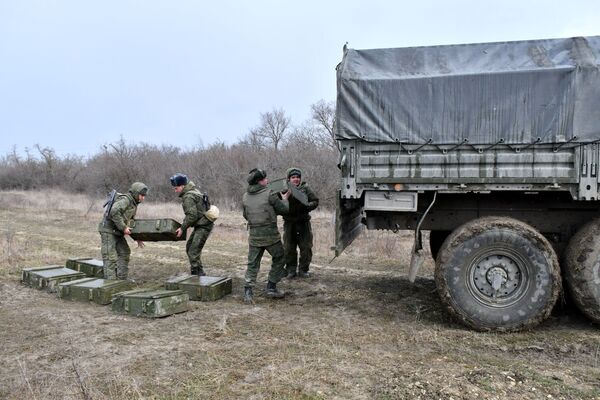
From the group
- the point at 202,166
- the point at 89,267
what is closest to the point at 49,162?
the point at 202,166

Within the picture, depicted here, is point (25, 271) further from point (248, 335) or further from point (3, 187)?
point (3, 187)

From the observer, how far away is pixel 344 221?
19.7 ft

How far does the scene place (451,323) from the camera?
541cm

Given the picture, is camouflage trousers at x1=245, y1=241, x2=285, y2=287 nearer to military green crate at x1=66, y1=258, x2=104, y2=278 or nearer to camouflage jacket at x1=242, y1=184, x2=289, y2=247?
camouflage jacket at x1=242, y1=184, x2=289, y2=247

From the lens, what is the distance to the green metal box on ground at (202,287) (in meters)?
6.62

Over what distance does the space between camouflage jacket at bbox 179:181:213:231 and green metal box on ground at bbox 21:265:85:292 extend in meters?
1.85

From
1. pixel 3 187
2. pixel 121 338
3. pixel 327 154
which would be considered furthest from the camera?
pixel 3 187

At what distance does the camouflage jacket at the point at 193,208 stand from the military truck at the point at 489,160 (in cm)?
284

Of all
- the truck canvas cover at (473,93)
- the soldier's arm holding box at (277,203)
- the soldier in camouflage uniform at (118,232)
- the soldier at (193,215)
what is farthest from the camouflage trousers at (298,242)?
the truck canvas cover at (473,93)

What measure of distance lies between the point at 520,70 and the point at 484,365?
117 inches

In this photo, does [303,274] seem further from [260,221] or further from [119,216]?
[119,216]

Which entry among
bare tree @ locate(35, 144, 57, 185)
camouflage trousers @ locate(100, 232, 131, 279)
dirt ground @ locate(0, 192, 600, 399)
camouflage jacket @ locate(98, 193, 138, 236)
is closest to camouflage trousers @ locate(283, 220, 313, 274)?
dirt ground @ locate(0, 192, 600, 399)

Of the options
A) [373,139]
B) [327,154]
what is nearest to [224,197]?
[327,154]

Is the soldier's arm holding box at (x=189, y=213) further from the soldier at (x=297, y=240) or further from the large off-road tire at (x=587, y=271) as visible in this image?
the large off-road tire at (x=587, y=271)
